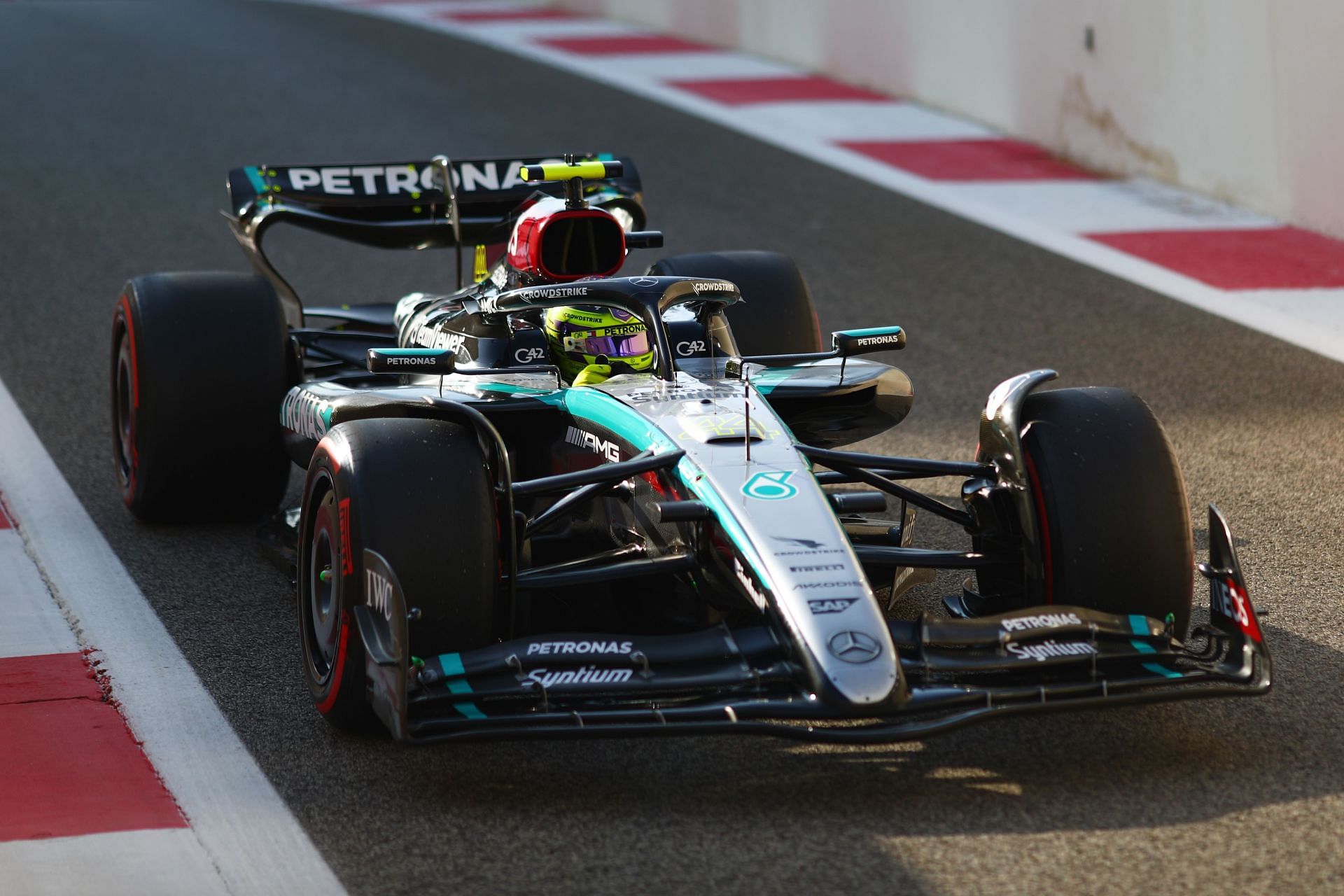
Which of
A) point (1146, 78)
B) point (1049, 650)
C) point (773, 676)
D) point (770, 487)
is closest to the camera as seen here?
point (773, 676)

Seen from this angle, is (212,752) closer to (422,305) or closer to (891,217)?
(422,305)

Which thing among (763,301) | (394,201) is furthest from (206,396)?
(763,301)

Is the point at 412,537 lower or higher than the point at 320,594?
higher

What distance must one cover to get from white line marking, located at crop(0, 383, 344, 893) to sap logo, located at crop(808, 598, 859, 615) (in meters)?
1.15

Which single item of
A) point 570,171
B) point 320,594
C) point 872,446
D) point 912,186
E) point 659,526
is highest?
point 570,171

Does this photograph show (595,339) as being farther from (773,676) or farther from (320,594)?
(773,676)

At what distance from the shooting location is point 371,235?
707 cm

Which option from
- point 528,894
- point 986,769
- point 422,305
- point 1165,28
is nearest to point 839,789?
point 986,769

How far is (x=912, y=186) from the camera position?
40.3 feet

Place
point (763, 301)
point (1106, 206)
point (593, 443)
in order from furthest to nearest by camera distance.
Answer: point (1106, 206) < point (763, 301) < point (593, 443)

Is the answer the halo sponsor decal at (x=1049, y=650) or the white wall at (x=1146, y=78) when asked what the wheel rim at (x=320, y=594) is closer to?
the halo sponsor decal at (x=1049, y=650)

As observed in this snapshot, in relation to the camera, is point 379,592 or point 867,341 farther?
point 867,341

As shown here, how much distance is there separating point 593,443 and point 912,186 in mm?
7669

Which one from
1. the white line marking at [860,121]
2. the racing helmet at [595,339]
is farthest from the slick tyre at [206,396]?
the white line marking at [860,121]
